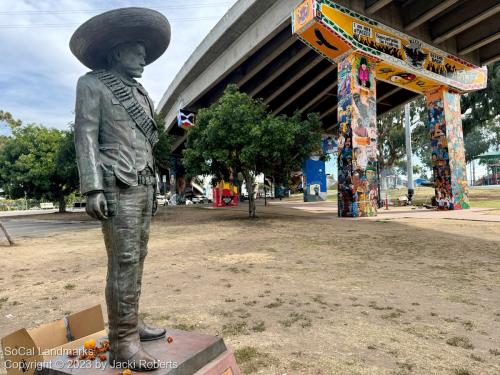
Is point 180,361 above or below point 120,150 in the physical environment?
below

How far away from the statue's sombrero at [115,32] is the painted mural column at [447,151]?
20.0 m

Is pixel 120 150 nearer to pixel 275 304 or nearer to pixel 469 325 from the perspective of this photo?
pixel 275 304

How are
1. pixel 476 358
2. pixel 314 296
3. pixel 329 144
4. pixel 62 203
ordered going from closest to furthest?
pixel 476 358, pixel 314 296, pixel 62 203, pixel 329 144

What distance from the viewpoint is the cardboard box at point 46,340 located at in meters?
2.49

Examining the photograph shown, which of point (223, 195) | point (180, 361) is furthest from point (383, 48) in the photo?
point (223, 195)

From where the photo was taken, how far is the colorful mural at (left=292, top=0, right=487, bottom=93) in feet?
47.5

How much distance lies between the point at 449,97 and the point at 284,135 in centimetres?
1122

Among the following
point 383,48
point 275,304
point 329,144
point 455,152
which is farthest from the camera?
point 329,144

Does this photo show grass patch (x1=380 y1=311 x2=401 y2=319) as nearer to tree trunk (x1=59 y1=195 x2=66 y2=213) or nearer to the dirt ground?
the dirt ground

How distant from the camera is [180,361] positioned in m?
2.27

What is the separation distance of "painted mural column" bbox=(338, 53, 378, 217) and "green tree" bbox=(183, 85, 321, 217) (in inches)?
58.3

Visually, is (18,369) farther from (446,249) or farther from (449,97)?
(449,97)

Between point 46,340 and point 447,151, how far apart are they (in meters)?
20.7

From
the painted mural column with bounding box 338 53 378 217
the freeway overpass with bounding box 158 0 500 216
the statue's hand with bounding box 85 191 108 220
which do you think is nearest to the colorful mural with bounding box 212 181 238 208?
the freeway overpass with bounding box 158 0 500 216
